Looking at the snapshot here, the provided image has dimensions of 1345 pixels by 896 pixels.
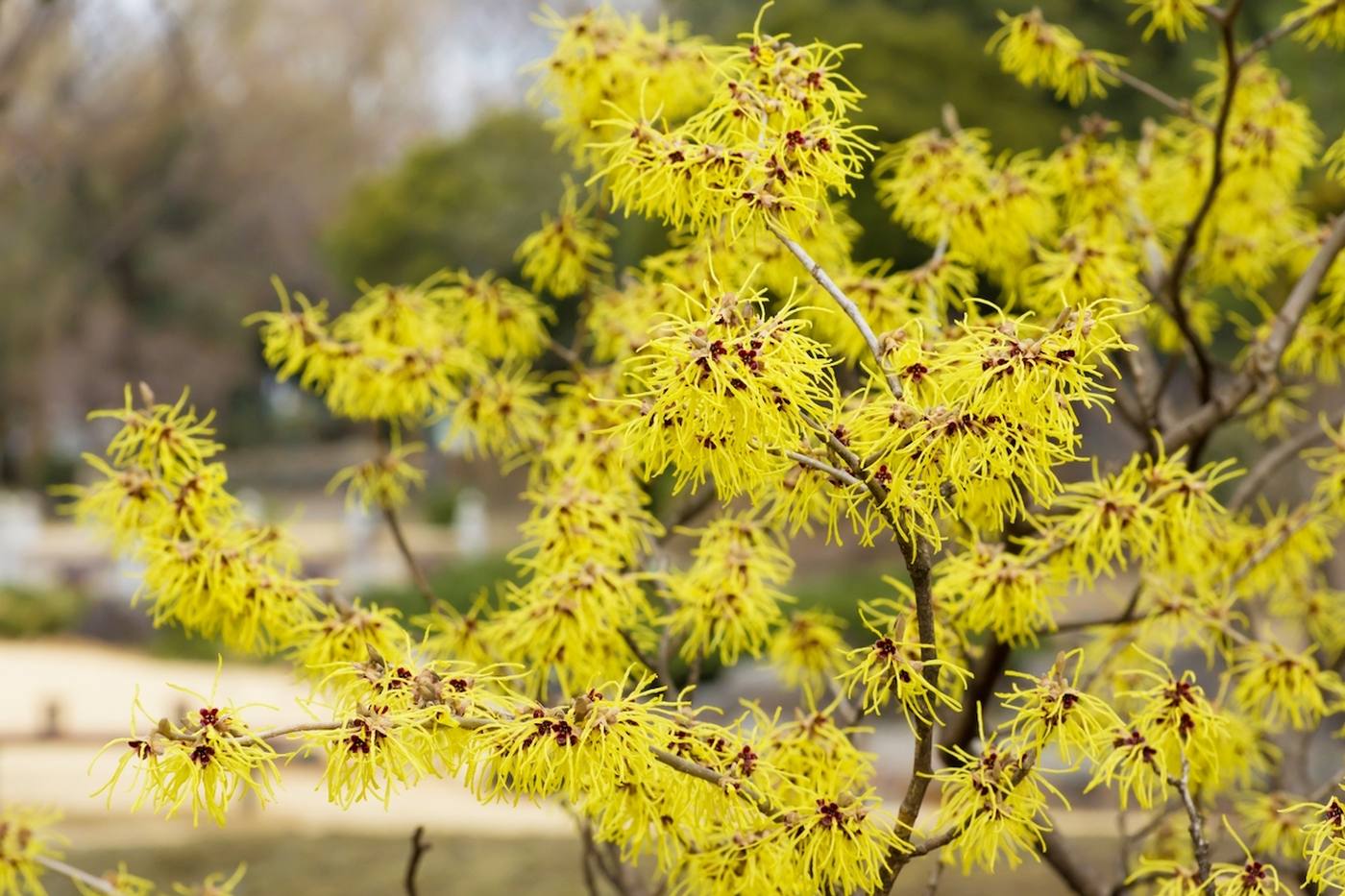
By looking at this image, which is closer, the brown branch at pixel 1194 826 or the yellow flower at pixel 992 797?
the yellow flower at pixel 992 797

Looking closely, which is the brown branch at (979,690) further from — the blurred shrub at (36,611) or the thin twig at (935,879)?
the blurred shrub at (36,611)

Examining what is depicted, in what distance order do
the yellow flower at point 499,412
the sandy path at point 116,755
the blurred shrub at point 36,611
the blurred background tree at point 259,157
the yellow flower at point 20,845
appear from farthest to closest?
the blurred shrub at point 36,611, the blurred background tree at point 259,157, the sandy path at point 116,755, the yellow flower at point 499,412, the yellow flower at point 20,845

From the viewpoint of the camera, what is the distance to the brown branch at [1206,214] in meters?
3.01

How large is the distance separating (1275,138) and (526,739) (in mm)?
2656

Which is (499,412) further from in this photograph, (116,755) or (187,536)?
(116,755)

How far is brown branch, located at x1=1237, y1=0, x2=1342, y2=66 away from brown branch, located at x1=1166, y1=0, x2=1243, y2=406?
0.04 meters

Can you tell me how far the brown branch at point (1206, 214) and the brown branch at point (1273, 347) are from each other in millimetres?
182

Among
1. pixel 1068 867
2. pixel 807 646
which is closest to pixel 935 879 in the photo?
pixel 1068 867

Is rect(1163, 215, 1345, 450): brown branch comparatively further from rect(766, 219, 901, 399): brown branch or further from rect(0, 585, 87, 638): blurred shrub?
rect(0, 585, 87, 638): blurred shrub

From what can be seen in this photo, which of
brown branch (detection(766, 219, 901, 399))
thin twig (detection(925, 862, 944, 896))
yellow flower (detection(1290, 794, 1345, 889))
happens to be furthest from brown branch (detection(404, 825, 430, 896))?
yellow flower (detection(1290, 794, 1345, 889))

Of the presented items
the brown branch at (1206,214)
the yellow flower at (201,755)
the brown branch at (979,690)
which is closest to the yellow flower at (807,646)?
the brown branch at (979,690)

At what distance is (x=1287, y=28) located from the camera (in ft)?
10.3

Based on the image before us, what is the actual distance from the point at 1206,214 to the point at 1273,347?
0.37 meters

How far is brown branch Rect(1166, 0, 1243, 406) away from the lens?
301 cm
